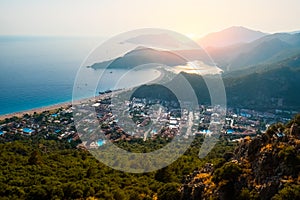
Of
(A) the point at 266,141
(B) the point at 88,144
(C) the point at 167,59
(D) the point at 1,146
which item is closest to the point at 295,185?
(A) the point at 266,141

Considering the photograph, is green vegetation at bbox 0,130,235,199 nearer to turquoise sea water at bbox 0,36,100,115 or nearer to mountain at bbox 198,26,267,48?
turquoise sea water at bbox 0,36,100,115

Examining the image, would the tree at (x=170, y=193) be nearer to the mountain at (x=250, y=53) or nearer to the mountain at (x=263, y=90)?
the mountain at (x=263, y=90)

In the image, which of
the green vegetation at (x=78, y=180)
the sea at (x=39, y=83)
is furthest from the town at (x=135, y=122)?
the sea at (x=39, y=83)

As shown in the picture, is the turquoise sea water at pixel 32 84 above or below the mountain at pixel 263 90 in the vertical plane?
above

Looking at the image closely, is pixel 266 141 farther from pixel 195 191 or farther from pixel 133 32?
pixel 133 32

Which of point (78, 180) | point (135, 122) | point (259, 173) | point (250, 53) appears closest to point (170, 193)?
point (259, 173)

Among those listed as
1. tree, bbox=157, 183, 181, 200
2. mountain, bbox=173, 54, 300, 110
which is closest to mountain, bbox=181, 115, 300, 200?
tree, bbox=157, 183, 181, 200
